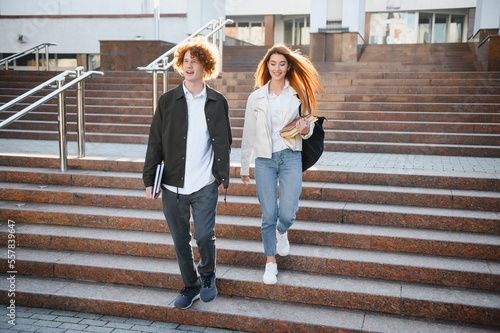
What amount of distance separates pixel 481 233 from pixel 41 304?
12.6 ft

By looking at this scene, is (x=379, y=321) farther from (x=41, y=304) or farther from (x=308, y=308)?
(x=41, y=304)

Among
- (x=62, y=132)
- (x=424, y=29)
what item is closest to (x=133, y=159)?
(x=62, y=132)

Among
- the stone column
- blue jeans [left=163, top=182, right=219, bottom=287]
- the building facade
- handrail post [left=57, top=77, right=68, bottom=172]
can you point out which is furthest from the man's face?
the stone column

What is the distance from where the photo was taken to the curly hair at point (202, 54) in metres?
3.70

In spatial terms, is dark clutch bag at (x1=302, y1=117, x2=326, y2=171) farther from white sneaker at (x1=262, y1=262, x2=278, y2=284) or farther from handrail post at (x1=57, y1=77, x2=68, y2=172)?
handrail post at (x1=57, y1=77, x2=68, y2=172)

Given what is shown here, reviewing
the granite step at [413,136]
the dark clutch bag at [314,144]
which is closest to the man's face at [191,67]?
the dark clutch bag at [314,144]

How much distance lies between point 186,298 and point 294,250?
109cm

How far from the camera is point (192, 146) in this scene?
12.3ft

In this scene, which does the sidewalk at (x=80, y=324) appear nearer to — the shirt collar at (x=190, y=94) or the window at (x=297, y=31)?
the shirt collar at (x=190, y=94)

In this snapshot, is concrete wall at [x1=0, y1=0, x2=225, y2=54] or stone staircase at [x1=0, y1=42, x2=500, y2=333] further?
concrete wall at [x1=0, y1=0, x2=225, y2=54]

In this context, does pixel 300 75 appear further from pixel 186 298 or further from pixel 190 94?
pixel 186 298

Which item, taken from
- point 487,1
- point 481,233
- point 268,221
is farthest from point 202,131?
point 487,1

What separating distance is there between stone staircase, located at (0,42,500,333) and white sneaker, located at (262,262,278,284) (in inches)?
2.4

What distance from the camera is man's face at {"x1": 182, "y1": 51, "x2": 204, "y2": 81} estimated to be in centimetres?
369
